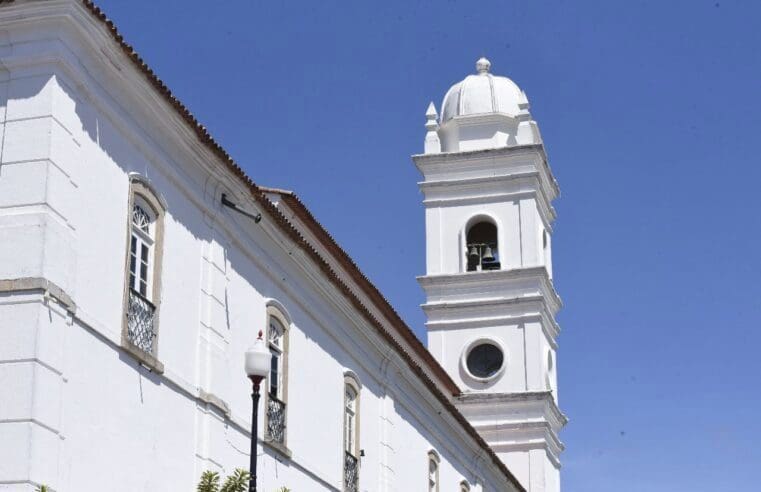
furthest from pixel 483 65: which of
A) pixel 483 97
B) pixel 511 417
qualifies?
pixel 511 417

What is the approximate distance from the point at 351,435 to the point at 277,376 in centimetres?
379

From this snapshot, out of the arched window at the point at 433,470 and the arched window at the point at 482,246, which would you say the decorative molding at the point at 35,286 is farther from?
the arched window at the point at 482,246

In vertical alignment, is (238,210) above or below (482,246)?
below

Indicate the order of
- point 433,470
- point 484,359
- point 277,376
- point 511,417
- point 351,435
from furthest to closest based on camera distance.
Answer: point 484,359, point 511,417, point 433,470, point 351,435, point 277,376

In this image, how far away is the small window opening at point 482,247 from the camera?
42.5 meters

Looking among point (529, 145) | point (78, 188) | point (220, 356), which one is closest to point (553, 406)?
point (529, 145)

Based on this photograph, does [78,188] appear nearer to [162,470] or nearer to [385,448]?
[162,470]

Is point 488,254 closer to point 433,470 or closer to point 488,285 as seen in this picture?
point 488,285

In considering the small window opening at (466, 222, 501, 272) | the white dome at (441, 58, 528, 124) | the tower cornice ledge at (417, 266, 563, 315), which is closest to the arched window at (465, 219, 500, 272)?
the small window opening at (466, 222, 501, 272)

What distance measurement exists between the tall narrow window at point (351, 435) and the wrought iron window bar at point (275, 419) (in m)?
3.19

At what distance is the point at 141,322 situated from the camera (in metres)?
16.4

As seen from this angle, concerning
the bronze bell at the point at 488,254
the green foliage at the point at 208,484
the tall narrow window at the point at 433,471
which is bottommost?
the green foliage at the point at 208,484

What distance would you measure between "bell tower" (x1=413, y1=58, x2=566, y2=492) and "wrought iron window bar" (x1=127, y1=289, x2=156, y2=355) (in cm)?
2463

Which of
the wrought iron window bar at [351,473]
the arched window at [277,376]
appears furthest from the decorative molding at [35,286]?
the wrought iron window bar at [351,473]
